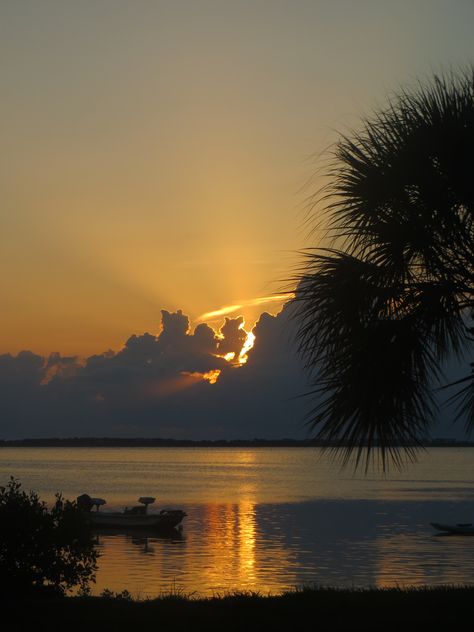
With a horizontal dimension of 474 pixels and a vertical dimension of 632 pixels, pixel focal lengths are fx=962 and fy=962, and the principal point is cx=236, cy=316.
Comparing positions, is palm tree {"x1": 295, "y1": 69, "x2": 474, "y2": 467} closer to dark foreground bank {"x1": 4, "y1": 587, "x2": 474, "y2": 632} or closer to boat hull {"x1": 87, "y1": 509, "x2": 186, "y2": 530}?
dark foreground bank {"x1": 4, "y1": 587, "x2": 474, "y2": 632}

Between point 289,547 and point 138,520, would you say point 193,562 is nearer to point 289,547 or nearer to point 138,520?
point 289,547

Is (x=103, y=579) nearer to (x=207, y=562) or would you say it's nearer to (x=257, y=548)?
(x=207, y=562)

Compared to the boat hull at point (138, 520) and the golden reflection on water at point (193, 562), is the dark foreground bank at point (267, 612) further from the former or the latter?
the boat hull at point (138, 520)

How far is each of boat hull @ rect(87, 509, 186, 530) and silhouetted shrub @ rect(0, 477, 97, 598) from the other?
1516 inches

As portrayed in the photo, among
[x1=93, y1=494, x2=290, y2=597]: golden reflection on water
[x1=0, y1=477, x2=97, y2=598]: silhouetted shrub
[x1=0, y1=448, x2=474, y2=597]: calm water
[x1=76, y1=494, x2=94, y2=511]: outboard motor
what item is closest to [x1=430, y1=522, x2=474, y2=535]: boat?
[x1=0, y1=448, x2=474, y2=597]: calm water

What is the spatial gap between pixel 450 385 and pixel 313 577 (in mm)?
25366

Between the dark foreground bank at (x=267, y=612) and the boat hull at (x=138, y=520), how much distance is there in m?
41.5

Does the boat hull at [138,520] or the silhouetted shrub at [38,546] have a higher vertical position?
the silhouetted shrub at [38,546]

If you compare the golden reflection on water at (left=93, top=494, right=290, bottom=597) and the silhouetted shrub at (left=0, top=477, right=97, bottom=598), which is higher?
the silhouetted shrub at (left=0, top=477, right=97, bottom=598)

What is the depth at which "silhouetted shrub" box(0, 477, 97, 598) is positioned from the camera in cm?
1475

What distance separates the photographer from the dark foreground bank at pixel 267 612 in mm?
10906

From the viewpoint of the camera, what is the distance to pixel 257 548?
47531 mm

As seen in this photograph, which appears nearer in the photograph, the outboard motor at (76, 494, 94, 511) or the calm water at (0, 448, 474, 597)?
the outboard motor at (76, 494, 94, 511)

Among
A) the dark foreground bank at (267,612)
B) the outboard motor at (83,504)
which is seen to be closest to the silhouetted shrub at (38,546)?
the outboard motor at (83,504)
